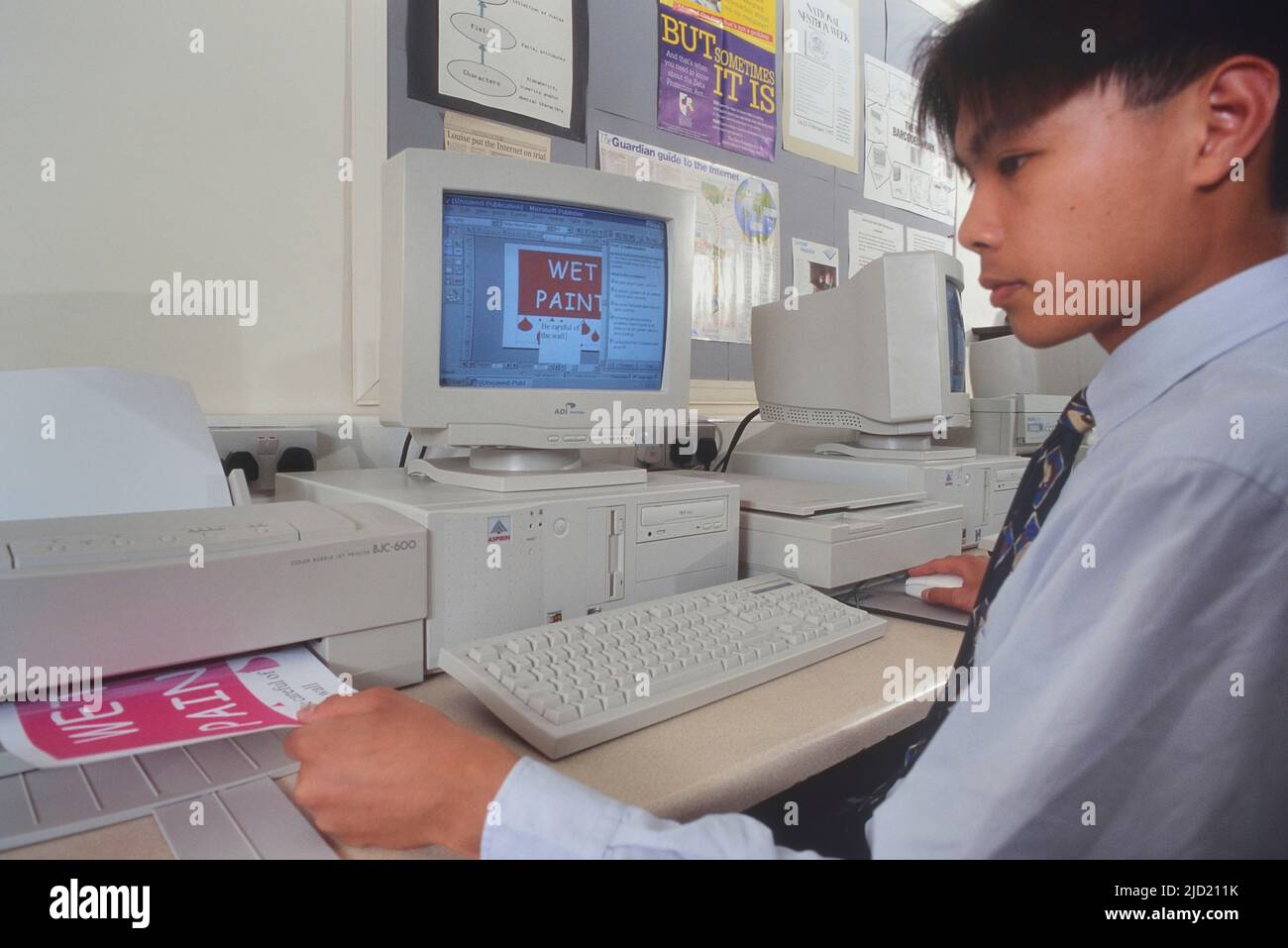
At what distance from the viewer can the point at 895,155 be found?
6.98 feet

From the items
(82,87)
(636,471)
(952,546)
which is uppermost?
(82,87)

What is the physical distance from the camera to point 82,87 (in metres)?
0.97

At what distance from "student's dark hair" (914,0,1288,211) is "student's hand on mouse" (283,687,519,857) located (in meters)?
Result: 0.52

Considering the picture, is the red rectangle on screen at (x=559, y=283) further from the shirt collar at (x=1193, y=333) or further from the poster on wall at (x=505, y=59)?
the shirt collar at (x=1193, y=333)

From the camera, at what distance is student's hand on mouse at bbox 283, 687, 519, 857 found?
1.51ft

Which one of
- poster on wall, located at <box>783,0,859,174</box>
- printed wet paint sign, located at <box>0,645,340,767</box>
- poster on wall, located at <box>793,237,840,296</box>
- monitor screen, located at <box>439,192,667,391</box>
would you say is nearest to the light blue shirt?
printed wet paint sign, located at <box>0,645,340,767</box>

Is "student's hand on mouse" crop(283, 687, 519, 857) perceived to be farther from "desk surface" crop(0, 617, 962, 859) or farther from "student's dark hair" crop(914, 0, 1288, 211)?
"student's dark hair" crop(914, 0, 1288, 211)

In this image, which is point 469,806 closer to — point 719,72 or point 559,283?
point 559,283

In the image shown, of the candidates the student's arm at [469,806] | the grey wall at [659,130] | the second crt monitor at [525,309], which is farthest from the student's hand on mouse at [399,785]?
the grey wall at [659,130]

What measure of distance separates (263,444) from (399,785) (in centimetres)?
74

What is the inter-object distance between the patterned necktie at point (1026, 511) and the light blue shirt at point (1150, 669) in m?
0.19

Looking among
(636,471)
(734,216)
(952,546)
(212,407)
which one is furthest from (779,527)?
(734,216)
